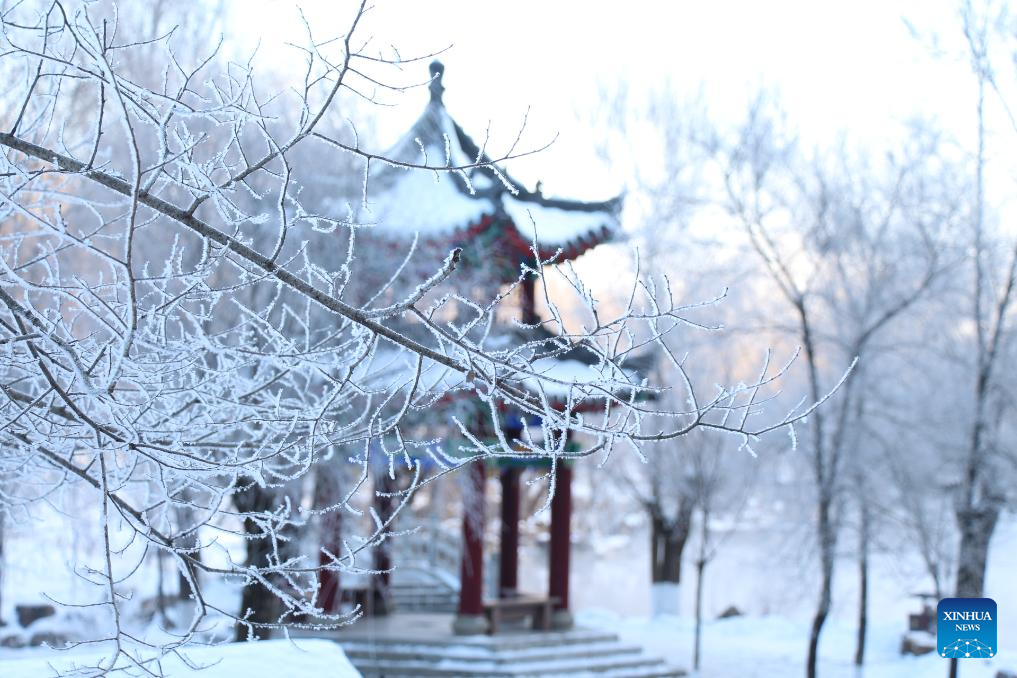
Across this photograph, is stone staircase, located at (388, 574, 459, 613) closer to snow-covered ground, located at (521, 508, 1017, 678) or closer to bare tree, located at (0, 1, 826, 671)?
snow-covered ground, located at (521, 508, 1017, 678)

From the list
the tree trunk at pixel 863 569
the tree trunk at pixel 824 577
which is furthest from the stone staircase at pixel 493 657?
the tree trunk at pixel 863 569

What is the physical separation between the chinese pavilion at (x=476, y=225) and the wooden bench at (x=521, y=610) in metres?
0.09

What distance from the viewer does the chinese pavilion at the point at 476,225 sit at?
9.53 meters

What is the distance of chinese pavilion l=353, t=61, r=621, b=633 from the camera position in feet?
31.3

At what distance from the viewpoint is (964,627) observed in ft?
20.0

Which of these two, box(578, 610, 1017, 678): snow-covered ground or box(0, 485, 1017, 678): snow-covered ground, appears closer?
box(0, 485, 1017, 678): snow-covered ground

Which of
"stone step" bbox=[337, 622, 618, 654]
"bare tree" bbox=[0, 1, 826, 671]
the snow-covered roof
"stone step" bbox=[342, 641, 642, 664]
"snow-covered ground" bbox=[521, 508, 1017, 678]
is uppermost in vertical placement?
the snow-covered roof

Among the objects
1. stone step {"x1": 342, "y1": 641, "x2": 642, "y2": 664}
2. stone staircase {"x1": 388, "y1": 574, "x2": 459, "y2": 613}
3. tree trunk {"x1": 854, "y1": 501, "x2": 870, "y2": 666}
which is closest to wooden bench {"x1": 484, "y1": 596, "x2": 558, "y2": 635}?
stone step {"x1": 342, "y1": 641, "x2": 642, "y2": 664}

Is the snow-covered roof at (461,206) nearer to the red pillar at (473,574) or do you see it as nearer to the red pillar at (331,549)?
the red pillar at (473,574)

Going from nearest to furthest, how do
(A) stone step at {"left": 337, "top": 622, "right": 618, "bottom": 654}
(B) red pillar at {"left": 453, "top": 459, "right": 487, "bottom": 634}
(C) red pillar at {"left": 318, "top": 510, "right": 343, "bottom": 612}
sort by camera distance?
(C) red pillar at {"left": 318, "top": 510, "right": 343, "bottom": 612} < (A) stone step at {"left": 337, "top": 622, "right": 618, "bottom": 654} < (B) red pillar at {"left": 453, "top": 459, "right": 487, "bottom": 634}

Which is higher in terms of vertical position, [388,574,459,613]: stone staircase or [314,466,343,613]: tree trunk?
[314,466,343,613]: tree trunk

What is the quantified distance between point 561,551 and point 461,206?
4098mm

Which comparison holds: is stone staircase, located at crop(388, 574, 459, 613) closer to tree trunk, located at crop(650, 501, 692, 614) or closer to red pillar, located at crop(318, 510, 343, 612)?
red pillar, located at crop(318, 510, 343, 612)

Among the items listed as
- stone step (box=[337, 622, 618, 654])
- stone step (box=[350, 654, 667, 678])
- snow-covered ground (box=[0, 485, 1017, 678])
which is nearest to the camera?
snow-covered ground (box=[0, 485, 1017, 678])
